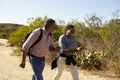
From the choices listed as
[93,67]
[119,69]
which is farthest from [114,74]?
[93,67]

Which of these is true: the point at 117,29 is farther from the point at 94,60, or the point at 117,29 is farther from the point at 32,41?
the point at 32,41

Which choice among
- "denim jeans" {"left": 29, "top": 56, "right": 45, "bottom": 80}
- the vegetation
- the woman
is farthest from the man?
the vegetation

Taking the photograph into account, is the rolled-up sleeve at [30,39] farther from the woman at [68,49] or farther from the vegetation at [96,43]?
the vegetation at [96,43]

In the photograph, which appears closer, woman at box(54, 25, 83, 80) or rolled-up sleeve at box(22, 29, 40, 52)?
rolled-up sleeve at box(22, 29, 40, 52)

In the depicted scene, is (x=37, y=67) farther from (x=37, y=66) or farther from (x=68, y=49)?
(x=68, y=49)

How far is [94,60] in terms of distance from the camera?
43.9ft

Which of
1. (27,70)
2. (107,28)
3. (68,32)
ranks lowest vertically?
(27,70)

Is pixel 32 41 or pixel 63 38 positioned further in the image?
pixel 63 38

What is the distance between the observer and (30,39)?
5918 millimetres

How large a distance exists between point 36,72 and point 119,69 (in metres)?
5.94

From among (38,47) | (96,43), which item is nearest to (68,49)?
(38,47)

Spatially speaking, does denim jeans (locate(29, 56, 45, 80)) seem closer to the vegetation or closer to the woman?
the woman

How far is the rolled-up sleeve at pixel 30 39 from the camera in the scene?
5918 mm

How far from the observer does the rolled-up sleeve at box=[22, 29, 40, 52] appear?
5.92 m
